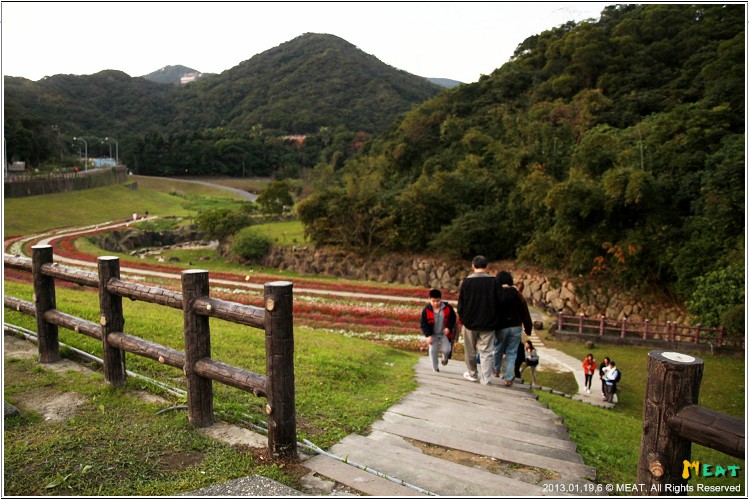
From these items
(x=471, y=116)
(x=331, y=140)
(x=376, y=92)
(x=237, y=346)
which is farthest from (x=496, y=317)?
(x=376, y=92)

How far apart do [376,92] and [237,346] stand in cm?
12286

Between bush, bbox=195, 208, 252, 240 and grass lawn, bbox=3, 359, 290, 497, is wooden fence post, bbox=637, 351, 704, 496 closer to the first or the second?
grass lawn, bbox=3, 359, 290, 497

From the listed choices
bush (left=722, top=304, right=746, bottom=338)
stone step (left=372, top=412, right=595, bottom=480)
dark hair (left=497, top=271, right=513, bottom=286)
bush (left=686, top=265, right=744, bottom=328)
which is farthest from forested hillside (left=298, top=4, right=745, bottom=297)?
stone step (left=372, top=412, right=595, bottom=480)

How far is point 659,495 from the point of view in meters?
2.86

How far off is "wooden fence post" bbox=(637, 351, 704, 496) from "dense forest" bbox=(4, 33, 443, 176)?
212 ft

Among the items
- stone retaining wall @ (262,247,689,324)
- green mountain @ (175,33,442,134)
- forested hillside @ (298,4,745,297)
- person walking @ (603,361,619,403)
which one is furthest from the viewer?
green mountain @ (175,33,442,134)

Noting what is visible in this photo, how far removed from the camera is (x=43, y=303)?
614cm

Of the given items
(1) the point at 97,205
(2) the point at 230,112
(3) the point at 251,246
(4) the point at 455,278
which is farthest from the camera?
(2) the point at 230,112

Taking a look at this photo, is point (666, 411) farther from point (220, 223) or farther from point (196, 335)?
point (220, 223)

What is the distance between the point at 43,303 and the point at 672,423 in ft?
21.7

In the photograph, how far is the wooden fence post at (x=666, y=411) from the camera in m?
2.74

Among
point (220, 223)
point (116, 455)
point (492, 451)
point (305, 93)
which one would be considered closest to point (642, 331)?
point (492, 451)

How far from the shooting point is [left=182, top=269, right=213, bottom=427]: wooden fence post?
4605 millimetres

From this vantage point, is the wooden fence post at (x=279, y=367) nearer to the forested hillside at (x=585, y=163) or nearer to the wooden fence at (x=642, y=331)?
the wooden fence at (x=642, y=331)
